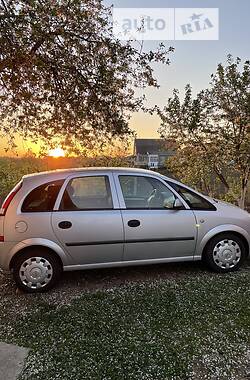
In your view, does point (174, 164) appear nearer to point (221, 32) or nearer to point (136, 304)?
point (221, 32)

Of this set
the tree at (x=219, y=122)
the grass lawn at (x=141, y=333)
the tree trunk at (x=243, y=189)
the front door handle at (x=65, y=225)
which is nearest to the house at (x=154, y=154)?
the tree at (x=219, y=122)

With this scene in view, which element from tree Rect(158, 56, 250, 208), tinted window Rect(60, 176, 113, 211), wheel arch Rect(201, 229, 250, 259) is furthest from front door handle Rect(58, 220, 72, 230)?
tree Rect(158, 56, 250, 208)

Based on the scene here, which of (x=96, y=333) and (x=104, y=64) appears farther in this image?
(x=104, y=64)

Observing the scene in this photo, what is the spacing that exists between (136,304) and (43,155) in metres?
4.83

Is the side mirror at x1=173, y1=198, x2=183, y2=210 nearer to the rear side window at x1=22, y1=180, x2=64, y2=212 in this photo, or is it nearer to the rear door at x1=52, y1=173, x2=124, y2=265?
the rear door at x1=52, y1=173, x2=124, y2=265

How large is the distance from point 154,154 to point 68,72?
7.40m

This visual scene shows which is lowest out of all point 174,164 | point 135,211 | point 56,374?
point 56,374

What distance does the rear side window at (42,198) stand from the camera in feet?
13.3

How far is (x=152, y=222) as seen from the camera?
4273 mm

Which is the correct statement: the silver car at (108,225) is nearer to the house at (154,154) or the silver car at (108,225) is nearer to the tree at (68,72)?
the tree at (68,72)

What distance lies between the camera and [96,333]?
3.10m

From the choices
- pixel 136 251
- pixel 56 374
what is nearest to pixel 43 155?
pixel 136 251

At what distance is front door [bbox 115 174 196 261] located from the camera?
167 inches

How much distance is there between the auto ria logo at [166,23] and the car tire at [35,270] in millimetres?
4093
